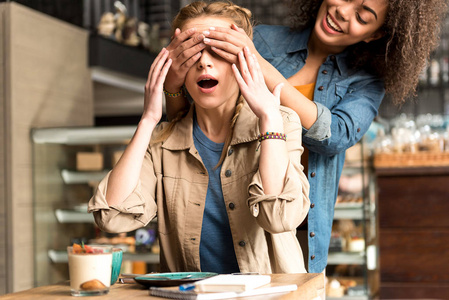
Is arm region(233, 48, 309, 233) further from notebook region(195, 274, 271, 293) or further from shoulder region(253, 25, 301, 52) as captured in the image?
shoulder region(253, 25, 301, 52)

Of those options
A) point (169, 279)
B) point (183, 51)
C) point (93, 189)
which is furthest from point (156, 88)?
point (93, 189)

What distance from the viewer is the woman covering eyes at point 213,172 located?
4.35 ft

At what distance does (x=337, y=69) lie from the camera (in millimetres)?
1822

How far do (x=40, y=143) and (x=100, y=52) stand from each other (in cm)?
108

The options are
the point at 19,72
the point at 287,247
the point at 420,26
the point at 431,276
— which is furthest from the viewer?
the point at 19,72

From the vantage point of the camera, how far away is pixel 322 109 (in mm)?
1613

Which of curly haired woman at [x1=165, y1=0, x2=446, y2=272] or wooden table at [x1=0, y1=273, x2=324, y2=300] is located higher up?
curly haired woman at [x1=165, y1=0, x2=446, y2=272]

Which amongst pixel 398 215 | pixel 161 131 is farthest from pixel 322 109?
pixel 398 215

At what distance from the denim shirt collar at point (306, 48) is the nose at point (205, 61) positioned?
1.72ft

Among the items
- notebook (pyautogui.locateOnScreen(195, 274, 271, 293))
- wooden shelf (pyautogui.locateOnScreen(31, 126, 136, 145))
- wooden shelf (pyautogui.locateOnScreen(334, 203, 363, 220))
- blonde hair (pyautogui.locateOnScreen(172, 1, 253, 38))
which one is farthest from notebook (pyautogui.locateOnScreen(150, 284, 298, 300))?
wooden shelf (pyautogui.locateOnScreen(31, 126, 136, 145))

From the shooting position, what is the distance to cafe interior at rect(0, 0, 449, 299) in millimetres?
3564

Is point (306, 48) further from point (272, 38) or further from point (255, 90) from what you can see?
point (255, 90)

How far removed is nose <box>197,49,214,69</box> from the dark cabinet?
2705mm

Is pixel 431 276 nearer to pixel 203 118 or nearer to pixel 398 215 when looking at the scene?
pixel 398 215
